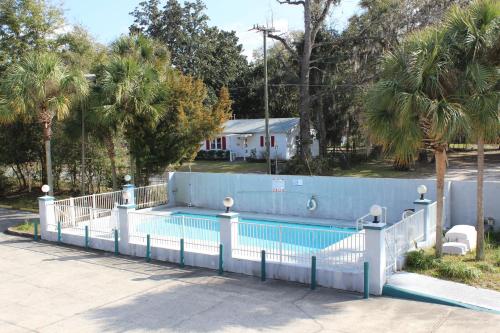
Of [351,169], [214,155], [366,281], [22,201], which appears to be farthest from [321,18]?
[366,281]

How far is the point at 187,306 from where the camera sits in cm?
962

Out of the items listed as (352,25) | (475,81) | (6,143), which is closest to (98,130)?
(6,143)

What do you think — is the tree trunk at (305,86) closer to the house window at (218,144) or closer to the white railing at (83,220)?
the house window at (218,144)

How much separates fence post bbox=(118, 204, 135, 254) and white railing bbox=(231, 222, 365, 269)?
132 inches

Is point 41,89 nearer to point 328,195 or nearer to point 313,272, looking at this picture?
point 328,195

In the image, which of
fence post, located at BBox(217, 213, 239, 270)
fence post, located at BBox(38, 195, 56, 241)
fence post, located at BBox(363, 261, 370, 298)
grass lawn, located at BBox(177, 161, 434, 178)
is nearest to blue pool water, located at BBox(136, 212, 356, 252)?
fence post, located at BBox(217, 213, 239, 270)

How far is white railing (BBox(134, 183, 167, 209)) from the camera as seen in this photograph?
63.9ft

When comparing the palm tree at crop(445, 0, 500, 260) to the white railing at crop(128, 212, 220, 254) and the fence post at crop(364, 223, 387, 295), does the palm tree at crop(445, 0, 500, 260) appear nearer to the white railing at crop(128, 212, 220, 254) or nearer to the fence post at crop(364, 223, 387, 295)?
the fence post at crop(364, 223, 387, 295)

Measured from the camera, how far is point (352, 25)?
110 feet

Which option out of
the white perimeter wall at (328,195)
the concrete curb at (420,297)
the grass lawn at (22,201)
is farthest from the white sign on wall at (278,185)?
the grass lawn at (22,201)

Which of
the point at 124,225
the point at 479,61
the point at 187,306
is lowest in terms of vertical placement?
the point at 187,306

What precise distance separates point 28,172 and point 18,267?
15.5 m

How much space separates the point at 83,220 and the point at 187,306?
25.0 feet

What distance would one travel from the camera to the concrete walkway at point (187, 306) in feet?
27.8
